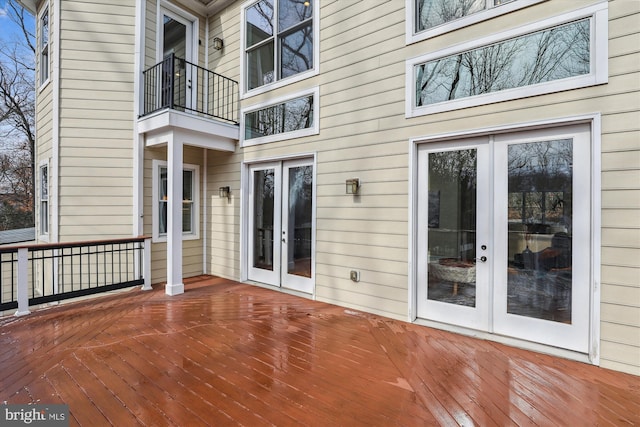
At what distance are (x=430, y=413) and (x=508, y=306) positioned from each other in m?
1.63

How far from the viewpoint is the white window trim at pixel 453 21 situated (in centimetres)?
296

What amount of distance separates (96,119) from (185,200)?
6.35 ft

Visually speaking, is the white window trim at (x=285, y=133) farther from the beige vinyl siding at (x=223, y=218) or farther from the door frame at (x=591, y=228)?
the door frame at (x=591, y=228)

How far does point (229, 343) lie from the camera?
3088 millimetres

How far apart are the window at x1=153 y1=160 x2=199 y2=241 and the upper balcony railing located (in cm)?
109

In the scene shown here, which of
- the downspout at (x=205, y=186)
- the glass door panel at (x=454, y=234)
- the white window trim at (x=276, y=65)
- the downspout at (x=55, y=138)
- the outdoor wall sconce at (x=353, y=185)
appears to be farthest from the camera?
the downspout at (x=205, y=186)

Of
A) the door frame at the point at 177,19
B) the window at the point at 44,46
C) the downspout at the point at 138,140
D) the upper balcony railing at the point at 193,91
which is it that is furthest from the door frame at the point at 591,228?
the window at the point at 44,46

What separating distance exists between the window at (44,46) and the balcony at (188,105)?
2.21 metres

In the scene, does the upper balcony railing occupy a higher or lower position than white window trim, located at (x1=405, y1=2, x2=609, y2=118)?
higher

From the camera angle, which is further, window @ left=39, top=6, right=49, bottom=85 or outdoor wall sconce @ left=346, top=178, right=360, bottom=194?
window @ left=39, top=6, right=49, bottom=85

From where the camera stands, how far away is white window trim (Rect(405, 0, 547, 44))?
2.96 meters

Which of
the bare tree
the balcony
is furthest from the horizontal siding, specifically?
the bare tree

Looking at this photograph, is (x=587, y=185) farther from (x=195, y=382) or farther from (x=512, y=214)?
(x=195, y=382)

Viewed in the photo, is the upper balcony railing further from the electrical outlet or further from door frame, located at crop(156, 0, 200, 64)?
the electrical outlet
